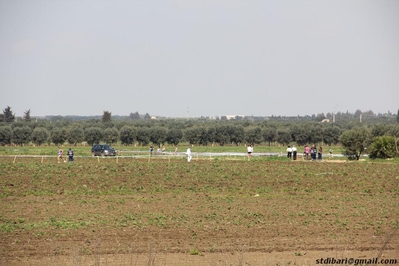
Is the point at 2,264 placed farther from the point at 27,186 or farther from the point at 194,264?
the point at 27,186

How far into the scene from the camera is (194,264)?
17.7m

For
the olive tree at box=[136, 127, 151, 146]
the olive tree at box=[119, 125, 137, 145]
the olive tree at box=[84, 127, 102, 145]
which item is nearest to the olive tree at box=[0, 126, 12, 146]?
the olive tree at box=[84, 127, 102, 145]

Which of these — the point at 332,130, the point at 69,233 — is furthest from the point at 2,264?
the point at 332,130

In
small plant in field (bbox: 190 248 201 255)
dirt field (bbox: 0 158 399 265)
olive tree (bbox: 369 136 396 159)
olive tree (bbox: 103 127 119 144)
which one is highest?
olive tree (bbox: 103 127 119 144)

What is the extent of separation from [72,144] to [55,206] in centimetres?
9050

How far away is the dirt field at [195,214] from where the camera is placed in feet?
62.2

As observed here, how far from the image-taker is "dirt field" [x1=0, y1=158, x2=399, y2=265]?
19.0 m

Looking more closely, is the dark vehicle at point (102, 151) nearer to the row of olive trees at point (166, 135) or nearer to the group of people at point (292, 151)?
the group of people at point (292, 151)

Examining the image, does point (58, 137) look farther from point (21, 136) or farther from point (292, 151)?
point (292, 151)

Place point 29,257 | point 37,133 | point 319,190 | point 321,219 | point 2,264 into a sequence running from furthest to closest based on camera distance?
point 37,133
point 319,190
point 321,219
point 29,257
point 2,264

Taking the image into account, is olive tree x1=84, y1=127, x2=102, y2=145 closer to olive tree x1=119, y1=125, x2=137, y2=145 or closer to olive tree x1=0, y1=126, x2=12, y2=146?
olive tree x1=119, y1=125, x2=137, y2=145

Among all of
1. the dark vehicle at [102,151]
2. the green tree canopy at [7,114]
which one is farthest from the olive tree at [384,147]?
the green tree canopy at [7,114]

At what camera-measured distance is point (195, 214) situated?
26516mm

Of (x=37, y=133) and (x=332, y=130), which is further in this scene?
(x=332, y=130)
